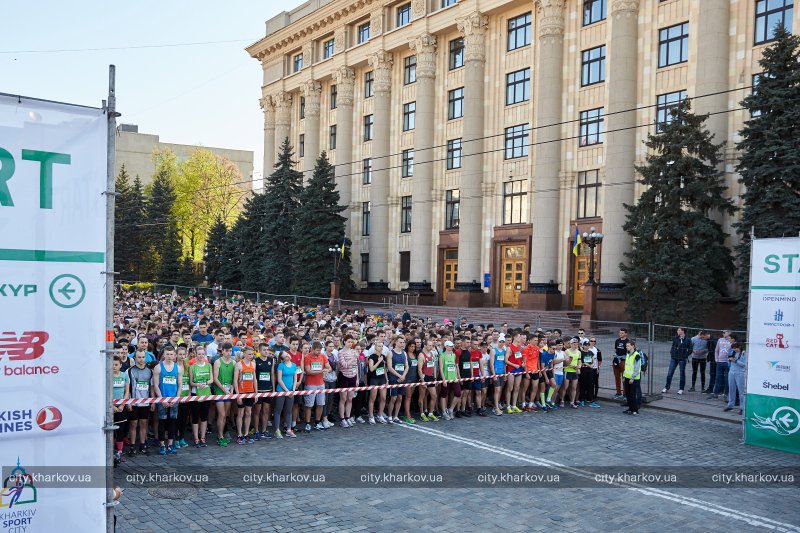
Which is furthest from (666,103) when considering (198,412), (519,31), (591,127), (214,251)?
(214,251)

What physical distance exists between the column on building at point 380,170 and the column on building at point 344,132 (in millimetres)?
3120

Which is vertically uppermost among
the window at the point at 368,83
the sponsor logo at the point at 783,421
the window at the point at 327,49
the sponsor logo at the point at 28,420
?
the window at the point at 327,49

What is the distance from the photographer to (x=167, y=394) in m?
11.4

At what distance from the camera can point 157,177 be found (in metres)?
70.1

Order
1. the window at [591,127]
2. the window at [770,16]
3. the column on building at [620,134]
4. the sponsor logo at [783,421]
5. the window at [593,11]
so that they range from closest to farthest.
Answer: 1. the sponsor logo at [783,421]
2. the window at [770,16]
3. the column on building at [620,134]
4. the window at [591,127]
5. the window at [593,11]

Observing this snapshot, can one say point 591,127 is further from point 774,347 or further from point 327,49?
point 327,49

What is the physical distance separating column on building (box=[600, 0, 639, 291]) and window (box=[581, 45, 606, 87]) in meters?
1.62

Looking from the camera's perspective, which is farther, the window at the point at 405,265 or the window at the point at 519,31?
the window at the point at 405,265

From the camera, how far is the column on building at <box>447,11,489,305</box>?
40.9m

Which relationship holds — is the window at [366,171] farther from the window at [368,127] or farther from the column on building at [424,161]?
the column on building at [424,161]

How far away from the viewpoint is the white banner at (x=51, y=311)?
4.36m

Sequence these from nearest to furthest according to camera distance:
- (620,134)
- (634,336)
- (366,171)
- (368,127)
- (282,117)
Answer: (634,336)
(620,134)
(366,171)
(368,127)
(282,117)

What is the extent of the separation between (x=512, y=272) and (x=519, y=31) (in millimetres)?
14510

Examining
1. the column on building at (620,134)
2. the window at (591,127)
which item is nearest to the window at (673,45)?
the column on building at (620,134)
